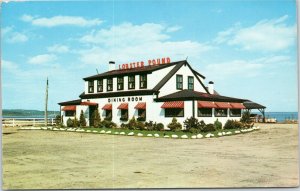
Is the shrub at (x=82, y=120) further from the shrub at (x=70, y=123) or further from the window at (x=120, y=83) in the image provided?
the window at (x=120, y=83)

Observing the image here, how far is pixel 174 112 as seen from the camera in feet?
81.8

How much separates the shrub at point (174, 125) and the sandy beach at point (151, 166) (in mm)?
6439

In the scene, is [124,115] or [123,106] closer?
[124,115]

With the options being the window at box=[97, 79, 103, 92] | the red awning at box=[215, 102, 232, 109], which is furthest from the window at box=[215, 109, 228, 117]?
the window at box=[97, 79, 103, 92]

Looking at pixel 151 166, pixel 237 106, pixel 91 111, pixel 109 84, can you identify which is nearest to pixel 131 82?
pixel 109 84

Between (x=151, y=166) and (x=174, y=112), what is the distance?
1259 centimetres

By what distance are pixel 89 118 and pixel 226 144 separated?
48.0 feet

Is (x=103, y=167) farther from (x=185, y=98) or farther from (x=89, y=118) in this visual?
(x=89, y=118)

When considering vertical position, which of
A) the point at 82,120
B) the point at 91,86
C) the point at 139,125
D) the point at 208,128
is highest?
the point at 91,86

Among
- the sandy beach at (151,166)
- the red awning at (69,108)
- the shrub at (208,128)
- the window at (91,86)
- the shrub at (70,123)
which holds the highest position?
the window at (91,86)

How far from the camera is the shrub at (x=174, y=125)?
24.0 meters

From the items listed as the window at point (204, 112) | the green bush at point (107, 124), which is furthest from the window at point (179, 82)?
the green bush at point (107, 124)

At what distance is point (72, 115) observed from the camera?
99.6 ft

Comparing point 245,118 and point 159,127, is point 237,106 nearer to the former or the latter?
point 245,118
